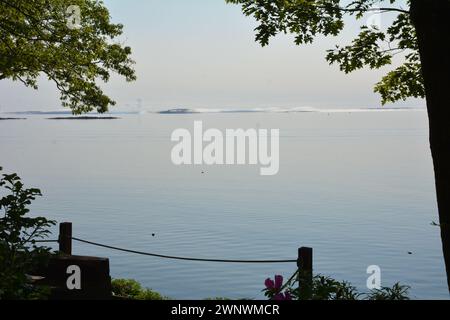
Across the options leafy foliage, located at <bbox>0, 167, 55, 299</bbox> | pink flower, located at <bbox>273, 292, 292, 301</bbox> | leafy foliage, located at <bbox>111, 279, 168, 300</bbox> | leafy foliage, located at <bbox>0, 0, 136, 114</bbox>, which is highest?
leafy foliage, located at <bbox>0, 0, 136, 114</bbox>

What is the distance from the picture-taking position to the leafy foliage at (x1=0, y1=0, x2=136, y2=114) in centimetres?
1762

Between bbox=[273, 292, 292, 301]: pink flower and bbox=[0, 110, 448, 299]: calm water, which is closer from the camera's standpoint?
bbox=[273, 292, 292, 301]: pink flower

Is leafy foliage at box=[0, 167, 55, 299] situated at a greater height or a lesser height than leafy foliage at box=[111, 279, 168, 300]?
greater

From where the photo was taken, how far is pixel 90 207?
62750 mm

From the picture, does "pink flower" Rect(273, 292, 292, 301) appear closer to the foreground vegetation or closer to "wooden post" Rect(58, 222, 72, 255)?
the foreground vegetation

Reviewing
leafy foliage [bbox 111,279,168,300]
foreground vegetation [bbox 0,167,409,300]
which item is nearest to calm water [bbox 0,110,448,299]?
leafy foliage [bbox 111,279,168,300]

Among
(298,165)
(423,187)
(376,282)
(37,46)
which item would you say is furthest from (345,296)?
(298,165)

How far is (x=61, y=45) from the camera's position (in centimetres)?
1852

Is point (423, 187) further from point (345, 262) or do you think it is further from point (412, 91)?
point (412, 91)

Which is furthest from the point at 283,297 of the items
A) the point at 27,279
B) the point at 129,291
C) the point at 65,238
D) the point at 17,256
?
the point at 129,291

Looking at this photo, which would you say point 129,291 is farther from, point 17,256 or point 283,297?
point 283,297

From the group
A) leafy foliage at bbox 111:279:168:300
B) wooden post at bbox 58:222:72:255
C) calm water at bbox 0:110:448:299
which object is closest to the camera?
wooden post at bbox 58:222:72:255

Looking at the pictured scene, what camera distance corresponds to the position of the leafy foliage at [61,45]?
17.6 m

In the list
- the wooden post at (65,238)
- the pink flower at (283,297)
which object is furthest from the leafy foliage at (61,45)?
the pink flower at (283,297)
